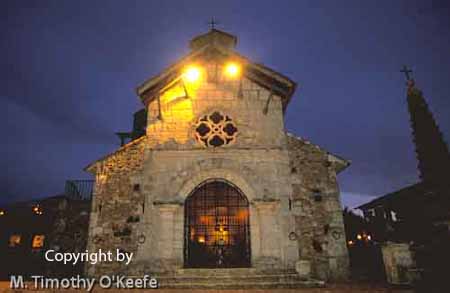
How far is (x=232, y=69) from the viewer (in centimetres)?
1212

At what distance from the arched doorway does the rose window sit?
5.09ft

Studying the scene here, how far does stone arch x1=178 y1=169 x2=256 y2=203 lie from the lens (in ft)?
33.9

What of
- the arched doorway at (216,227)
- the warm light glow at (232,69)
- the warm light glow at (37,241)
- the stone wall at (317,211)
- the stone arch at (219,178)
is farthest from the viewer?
the warm light glow at (37,241)

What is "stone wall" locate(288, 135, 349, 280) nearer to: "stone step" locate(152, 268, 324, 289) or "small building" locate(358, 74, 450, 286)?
"stone step" locate(152, 268, 324, 289)

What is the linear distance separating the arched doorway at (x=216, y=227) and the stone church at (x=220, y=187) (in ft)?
0.11

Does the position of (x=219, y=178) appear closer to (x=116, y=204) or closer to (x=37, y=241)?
(x=116, y=204)

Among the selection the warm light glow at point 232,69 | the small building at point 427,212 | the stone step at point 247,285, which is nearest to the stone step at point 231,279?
the stone step at point 247,285

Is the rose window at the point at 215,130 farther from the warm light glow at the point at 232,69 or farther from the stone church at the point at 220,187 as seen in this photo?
the warm light glow at the point at 232,69

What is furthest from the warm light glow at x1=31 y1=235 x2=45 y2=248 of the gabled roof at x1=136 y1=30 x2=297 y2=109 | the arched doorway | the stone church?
the arched doorway

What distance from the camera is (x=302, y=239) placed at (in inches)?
385

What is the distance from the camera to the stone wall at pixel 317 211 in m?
9.48

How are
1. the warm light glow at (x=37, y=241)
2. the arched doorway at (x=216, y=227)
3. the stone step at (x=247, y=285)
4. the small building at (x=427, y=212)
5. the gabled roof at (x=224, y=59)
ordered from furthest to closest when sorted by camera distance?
the warm light glow at (x=37, y=241), the gabled roof at (x=224, y=59), the arched doorway at (x=216, y=227), the stone step at (x=247, y=285), the small building at (x=427, y=212)

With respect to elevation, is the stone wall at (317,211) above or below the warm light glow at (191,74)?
below

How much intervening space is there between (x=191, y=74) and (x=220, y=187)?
15.6 ft
